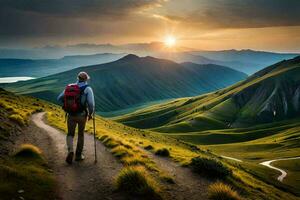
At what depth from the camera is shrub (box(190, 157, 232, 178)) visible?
1958cm

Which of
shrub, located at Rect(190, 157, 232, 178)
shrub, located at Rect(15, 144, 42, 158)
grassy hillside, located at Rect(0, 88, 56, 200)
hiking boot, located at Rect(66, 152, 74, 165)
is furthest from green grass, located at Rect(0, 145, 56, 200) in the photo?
shrub, located at Rect(190, 157, 232, 178)

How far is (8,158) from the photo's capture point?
1734 cm

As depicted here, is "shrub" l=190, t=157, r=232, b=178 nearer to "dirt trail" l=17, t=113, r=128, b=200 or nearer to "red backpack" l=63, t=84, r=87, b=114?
"dirt trail" l=17, t=113, r=128, b=200

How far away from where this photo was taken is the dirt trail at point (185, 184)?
15.4 metres

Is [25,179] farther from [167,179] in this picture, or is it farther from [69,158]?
[167,179]

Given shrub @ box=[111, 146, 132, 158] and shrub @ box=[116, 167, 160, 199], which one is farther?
shrub @ box=[111, 146, 132, 158]

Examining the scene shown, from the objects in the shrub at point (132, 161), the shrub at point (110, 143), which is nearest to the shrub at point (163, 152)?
the shrub at point (110, 143)

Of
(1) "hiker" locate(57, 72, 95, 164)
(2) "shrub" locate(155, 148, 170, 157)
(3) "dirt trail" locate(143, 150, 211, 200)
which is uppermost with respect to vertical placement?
(1) "hiker" locate(57, 72, 95, 164)

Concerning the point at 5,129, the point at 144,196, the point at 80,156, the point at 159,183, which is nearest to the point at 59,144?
the point at 5,129

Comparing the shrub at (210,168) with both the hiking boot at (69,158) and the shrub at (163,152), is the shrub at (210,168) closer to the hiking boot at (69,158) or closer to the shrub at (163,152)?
the shrub at (163,152)

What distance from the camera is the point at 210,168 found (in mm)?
19625

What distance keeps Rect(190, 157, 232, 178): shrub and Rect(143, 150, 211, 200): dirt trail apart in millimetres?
516

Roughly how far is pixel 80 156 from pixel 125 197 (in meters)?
6.32

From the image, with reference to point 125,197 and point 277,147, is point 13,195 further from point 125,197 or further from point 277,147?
point 277,147
